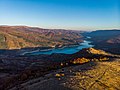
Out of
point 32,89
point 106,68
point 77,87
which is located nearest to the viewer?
point 77,87

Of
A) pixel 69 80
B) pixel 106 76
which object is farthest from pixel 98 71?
pixel 69 80

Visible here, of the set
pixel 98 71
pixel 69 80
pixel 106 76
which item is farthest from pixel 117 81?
pixel 69 80

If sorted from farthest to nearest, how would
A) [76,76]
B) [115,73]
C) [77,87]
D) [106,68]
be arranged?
[106,68] → [115,73] → [76,76] → [77,87]

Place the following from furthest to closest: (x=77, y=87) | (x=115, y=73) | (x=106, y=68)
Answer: (x=106, y=68), (x=115, y=73), (x=77, y=87)

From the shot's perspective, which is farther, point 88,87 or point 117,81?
point 117,81

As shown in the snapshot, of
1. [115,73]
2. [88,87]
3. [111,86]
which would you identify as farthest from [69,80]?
[115,73]

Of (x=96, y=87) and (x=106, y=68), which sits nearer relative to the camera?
(x=96, y=87)

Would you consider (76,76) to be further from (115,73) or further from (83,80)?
(115,73)

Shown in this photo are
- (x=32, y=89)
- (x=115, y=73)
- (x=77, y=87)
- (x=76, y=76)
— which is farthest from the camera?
(x=115, y=73)

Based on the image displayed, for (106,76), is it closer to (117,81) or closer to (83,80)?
(117,81)
